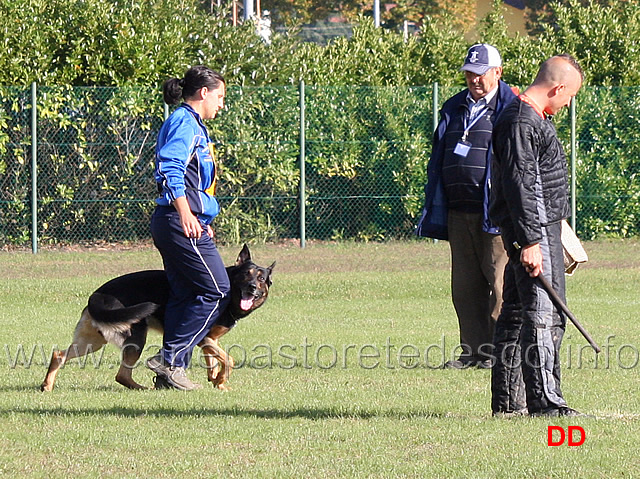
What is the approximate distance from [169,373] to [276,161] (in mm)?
10351

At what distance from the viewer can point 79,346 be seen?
7.17 m

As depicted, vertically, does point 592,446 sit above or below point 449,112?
below

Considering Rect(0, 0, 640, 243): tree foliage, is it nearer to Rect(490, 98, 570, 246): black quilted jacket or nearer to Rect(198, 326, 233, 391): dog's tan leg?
Rect(198, 326, 233, 391): dog's tan leg

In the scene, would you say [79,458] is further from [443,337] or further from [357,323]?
[357,323]

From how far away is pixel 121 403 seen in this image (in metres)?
6.69

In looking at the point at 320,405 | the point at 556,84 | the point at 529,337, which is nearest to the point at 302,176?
the point at 320,405

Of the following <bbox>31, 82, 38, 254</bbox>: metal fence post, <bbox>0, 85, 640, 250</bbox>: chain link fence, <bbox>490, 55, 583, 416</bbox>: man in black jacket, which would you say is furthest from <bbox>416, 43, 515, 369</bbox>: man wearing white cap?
<bbox>31, 82, 38, 254</bbox>: metal fence post

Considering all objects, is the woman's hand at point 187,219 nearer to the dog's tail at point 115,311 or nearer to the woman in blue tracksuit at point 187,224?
the woman in blue tracksuit at point 187,224

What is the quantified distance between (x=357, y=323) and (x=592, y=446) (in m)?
5.31

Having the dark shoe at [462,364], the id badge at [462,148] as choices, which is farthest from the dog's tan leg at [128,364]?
the id badge at [462,148]

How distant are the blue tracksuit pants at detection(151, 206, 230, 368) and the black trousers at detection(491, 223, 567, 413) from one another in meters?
1.93

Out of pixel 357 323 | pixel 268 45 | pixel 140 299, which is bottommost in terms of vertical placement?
pixel 357 323

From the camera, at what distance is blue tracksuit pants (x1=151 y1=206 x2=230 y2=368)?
271 inches

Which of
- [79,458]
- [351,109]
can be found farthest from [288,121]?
[79,458]
